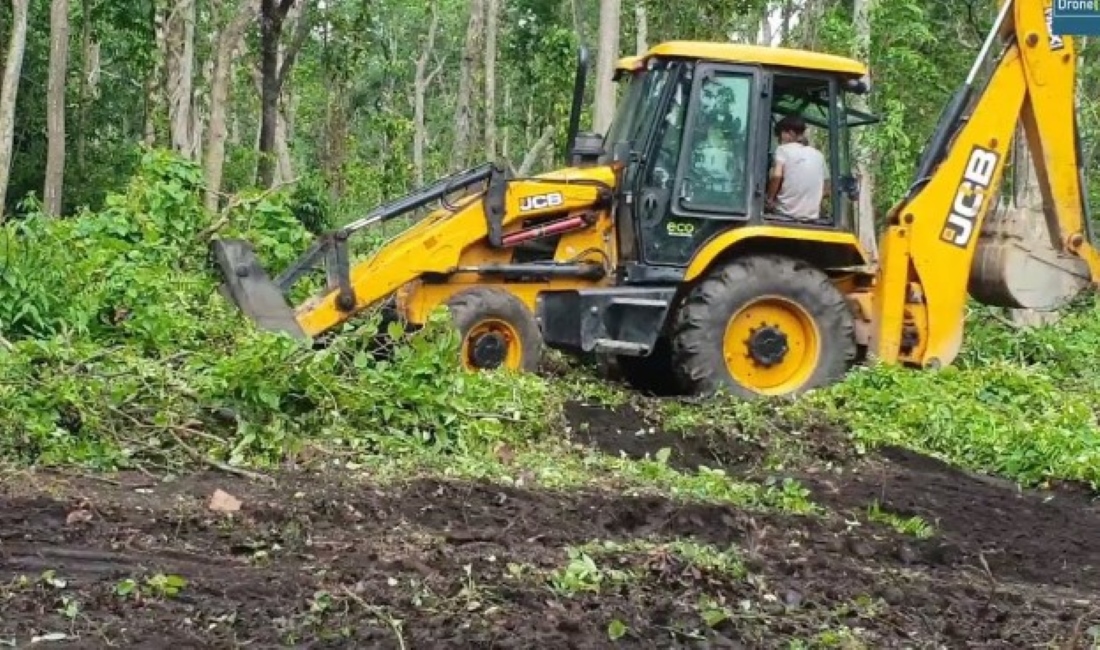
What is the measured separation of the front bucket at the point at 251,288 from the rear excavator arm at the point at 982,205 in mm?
4325

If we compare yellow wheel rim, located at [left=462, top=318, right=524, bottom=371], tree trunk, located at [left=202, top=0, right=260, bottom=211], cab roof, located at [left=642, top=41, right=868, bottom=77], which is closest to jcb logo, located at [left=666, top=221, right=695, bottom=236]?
cab roof, located at [left=642, top=41, right=868, bottom=77]

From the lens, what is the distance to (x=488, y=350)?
33.9 feet

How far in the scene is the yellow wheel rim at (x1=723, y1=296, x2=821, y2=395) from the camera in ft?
36.0

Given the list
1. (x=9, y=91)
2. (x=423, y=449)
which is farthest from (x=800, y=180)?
(x=9, y=91)

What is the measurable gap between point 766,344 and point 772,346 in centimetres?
6

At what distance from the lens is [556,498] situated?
7.13m

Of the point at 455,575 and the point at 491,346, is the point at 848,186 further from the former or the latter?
the point at 455,575

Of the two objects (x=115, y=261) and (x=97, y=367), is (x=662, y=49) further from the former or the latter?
(x=97, y=367)

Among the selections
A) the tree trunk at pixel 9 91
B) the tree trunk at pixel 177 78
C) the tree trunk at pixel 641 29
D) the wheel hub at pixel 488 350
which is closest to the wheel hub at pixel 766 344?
the wheel hub at pixel 488 350

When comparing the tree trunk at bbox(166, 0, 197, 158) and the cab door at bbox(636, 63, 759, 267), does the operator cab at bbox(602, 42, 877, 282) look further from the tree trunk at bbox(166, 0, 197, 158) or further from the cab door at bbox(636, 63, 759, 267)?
the tree trunk at bbox(166, 0, 197, 158)

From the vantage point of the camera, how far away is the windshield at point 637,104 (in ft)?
35.5

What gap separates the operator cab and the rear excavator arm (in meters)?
1.03

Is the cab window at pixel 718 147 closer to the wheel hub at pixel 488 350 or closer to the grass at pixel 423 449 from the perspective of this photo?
the grass at pixel 423 449

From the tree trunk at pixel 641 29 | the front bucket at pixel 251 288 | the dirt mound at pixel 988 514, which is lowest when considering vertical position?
the dirt mound at pixel 988 514
